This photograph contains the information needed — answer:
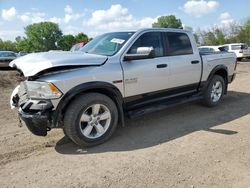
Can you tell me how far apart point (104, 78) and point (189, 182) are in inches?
85.1

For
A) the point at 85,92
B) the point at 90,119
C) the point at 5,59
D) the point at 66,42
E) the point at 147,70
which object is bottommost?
the point at 90,119

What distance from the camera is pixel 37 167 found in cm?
417

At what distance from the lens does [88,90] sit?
484 cm

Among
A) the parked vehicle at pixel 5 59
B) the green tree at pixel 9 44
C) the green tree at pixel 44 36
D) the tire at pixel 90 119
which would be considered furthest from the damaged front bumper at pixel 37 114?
the green tree at pixel 9 44

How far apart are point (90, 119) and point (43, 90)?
35.7 inches

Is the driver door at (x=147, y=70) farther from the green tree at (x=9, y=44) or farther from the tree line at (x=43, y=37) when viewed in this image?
the green tree at (x=9, y=44)

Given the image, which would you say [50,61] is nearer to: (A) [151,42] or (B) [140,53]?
(B) [140,53]

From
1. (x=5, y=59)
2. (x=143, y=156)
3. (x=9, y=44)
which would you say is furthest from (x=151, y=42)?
(x=9, y=44)

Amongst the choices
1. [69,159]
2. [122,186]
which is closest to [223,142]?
[122,186]

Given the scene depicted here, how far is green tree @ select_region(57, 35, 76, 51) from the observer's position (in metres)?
86.7

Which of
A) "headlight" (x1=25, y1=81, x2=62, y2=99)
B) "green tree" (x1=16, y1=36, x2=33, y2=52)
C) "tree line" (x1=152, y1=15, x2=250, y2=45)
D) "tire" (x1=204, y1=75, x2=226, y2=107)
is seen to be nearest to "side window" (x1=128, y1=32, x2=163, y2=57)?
"headlight" (x1=25, y1=81, x2=62, y2=99)

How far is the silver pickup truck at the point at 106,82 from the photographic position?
4.47 meters

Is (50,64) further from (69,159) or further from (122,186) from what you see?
(122,186)

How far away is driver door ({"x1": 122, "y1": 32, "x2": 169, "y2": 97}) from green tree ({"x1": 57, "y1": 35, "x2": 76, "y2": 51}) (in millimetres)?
82017
